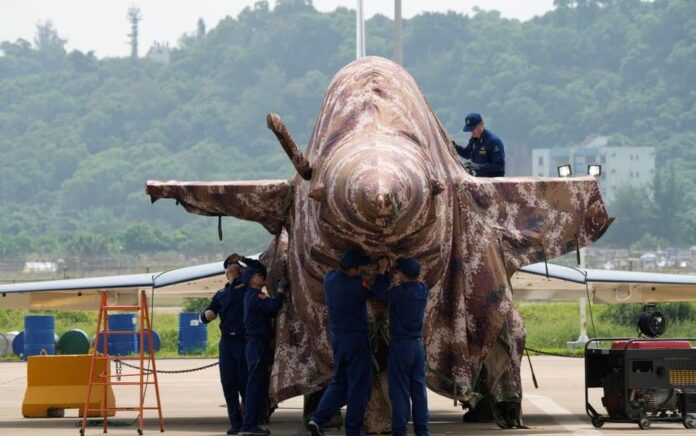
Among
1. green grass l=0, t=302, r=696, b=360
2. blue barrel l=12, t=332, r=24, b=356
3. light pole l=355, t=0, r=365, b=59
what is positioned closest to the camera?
light pole l=355, t=0, r=365, b=59

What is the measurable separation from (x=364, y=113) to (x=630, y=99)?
183 meters

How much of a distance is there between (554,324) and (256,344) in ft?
113

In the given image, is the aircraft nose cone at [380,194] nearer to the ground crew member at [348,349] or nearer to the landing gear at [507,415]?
the ground crew member at [348,349]

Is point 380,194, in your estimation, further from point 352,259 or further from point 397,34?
point 397,34

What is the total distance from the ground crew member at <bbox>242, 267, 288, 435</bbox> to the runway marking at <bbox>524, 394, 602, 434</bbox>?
3543 millimetres

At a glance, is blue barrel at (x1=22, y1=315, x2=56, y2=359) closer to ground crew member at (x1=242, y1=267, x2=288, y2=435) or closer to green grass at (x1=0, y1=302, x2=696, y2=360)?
green grass at (x1=0, y1=302, x2=696, y2=360)

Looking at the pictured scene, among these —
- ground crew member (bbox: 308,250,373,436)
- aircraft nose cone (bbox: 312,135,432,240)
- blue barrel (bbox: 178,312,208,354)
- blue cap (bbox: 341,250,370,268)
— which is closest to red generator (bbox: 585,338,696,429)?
ground crew member (bbox: 308,250,373,436)

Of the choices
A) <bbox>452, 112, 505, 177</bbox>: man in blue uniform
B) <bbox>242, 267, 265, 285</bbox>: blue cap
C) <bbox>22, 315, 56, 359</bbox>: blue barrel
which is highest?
<bbox>452, 112, 505, 177</bbox>: man in blue uniform

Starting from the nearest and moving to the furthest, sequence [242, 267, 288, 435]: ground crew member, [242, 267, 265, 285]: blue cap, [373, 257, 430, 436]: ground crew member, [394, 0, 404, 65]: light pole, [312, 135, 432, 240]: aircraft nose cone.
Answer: [312, 135, 432, 240]: aircraft nose cone < [373, 257, 430, 436]: ground crew member < [242, 267, 288, 435]: ground crew member < [242, 267, 265, 285]: blue cap < [394, 0, 404, 65]: light pole

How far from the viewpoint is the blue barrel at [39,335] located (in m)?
37.6

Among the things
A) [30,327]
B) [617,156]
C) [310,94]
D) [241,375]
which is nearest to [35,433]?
[241,375]

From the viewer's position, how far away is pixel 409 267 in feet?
47.7

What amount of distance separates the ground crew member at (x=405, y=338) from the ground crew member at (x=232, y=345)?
10.2ft

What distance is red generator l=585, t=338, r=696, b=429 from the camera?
1772cm
